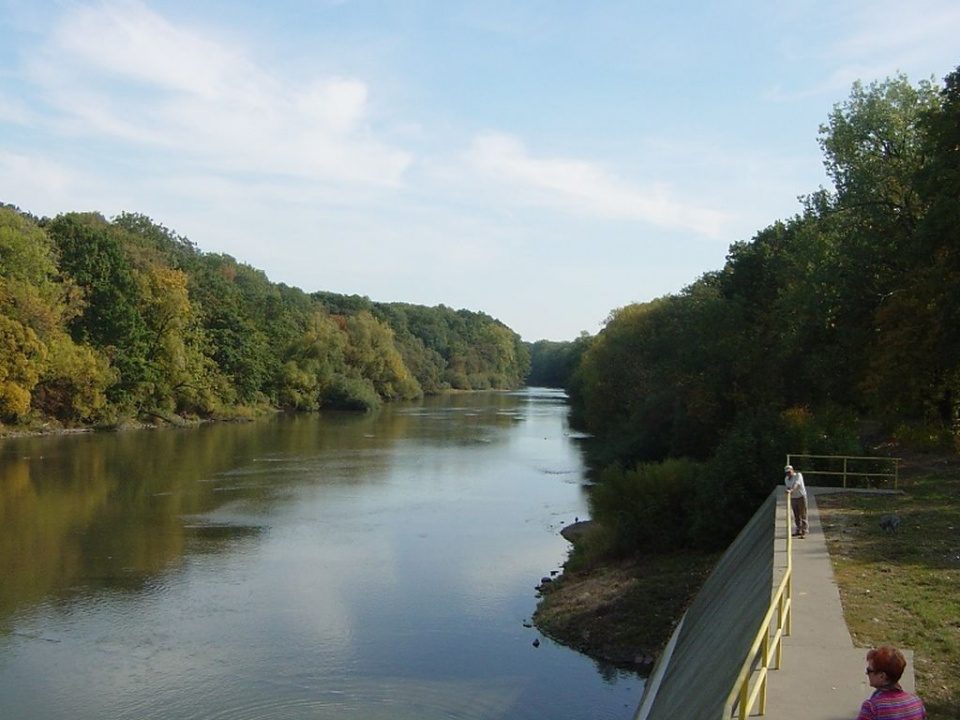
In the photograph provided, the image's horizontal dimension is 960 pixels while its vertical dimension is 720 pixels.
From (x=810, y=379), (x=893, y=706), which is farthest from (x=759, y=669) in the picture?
(x=810, y=379)

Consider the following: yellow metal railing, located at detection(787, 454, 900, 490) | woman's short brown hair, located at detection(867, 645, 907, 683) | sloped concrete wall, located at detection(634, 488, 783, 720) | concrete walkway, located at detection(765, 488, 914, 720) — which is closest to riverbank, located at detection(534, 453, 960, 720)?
concrete walkway, located at detection(765, 488, 914, 720)

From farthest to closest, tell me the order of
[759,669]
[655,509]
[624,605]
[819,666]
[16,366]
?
[16,366]
[655,509]
[624,605]
[819,666]
[759,669]

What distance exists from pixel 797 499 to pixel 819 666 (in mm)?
6819

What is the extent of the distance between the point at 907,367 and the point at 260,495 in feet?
87.9

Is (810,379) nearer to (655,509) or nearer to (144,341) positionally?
(655,509)

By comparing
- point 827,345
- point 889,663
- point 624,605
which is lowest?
point 624,605

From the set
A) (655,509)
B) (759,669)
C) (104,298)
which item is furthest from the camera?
(104,298)

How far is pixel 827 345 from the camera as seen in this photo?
3366 cm

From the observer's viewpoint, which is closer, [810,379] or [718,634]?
[718,634]

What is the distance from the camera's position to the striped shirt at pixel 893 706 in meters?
6.40

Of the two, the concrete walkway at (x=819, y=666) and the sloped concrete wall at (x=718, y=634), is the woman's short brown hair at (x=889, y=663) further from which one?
the concrete walkway at (x=819, y=666)

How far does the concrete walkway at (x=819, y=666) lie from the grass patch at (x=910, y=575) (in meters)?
0.24

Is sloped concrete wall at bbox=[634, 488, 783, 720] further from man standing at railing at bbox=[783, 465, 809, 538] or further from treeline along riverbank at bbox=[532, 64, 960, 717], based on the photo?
treeline along riverbank at bbox=[532, 64, 960, 717]

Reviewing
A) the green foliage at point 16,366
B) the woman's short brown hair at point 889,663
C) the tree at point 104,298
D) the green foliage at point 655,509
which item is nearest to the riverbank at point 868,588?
the green foliage at point 655,509
